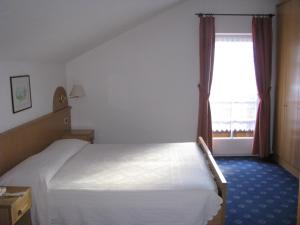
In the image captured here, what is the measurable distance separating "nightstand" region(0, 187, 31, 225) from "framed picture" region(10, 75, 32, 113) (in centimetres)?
94

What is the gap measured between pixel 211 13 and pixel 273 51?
1.11 meters

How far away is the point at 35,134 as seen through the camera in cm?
339

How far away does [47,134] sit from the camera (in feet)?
12.4

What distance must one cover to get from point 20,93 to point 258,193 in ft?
9.41

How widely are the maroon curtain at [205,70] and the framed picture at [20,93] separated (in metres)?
2.52

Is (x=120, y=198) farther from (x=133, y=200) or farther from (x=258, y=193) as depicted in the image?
(x=258, y=193)

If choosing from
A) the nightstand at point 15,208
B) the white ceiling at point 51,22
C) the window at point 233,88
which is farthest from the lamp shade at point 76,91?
the nightstand at point 15,208

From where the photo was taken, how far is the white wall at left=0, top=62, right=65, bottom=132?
2.80m

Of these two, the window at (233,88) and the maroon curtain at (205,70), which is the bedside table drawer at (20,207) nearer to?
the maroon curtain at (205,70)

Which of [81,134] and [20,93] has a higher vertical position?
[20,93]

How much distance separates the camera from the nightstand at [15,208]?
2.09 m

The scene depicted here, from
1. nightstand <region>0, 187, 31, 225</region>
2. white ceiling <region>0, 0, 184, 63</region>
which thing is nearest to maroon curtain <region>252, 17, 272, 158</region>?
white ceiling <region>0, 0, 184, 63</region>

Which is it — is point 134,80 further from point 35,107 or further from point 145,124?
point 35,107

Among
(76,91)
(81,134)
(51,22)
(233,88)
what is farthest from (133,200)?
(233,88)
